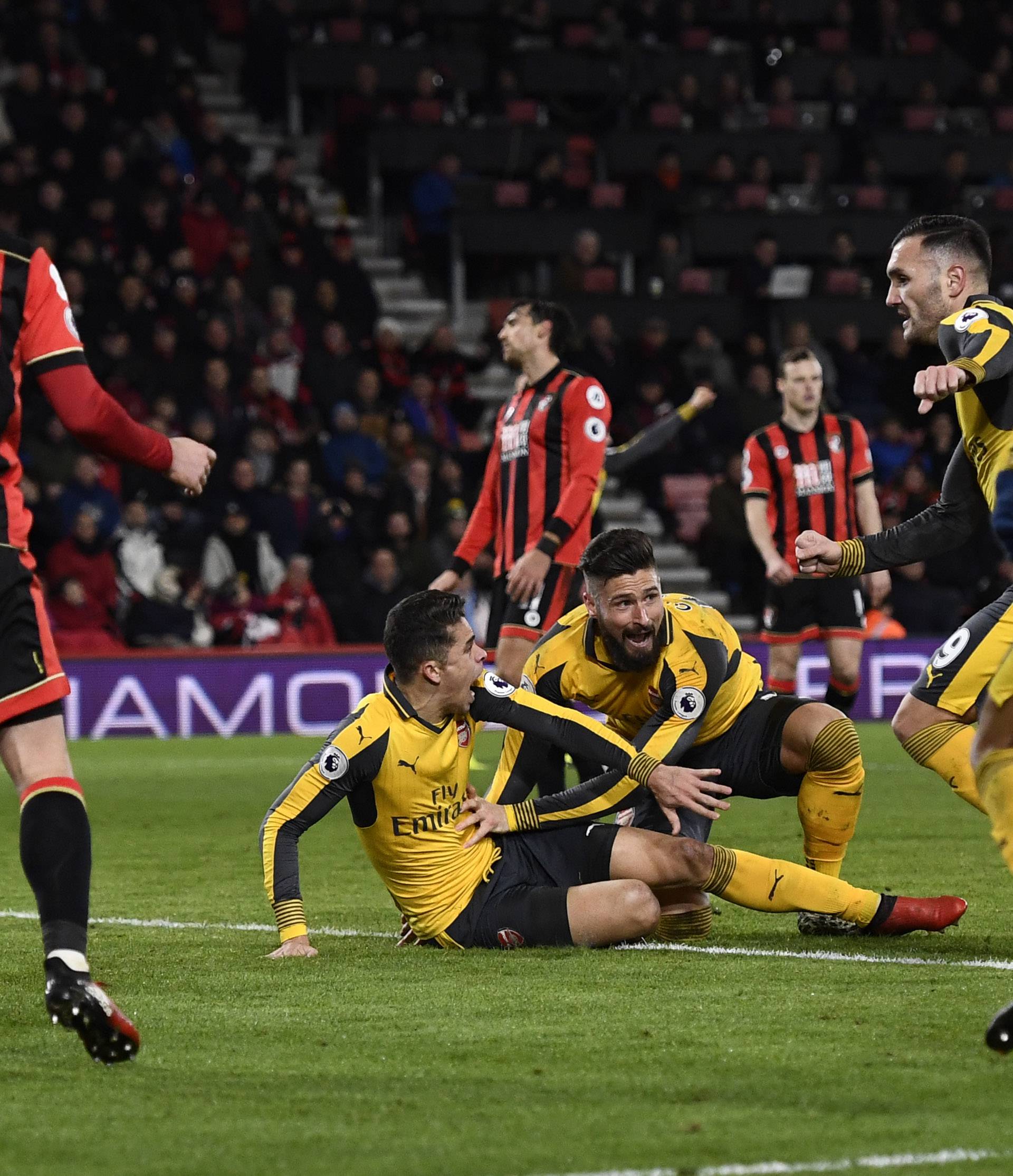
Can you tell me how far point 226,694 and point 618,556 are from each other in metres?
10.1

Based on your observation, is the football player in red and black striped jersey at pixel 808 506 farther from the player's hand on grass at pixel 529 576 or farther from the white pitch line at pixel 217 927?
the white pitch line at pixel 217 927

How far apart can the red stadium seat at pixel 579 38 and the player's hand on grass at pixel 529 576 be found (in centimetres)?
1546

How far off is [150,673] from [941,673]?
10.7 m

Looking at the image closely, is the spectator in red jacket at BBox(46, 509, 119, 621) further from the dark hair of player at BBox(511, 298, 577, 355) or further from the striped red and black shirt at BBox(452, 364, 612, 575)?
the dark hair of player at BBox(511, 298, 577, 355)

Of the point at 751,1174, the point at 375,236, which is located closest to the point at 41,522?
the point at 375,236

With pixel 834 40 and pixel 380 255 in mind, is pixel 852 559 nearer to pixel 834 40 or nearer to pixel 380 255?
pixel 380 255

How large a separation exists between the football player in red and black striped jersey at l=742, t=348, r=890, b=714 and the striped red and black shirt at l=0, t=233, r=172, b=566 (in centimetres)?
706

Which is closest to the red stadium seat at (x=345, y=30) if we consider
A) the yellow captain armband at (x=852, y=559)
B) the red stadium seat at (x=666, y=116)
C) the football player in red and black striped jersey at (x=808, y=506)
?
the red stadium seat at (x=666, y=116)

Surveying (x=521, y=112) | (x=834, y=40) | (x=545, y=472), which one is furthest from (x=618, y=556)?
(x=834, y=40)

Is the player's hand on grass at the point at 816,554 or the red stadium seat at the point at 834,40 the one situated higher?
the red stadium seat at the point at 834,40

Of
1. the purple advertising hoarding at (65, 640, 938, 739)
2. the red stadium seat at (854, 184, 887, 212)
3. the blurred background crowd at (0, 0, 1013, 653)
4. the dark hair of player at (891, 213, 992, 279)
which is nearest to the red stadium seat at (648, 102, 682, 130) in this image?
the blurred background crowd at (0, 0, 1013, 653)

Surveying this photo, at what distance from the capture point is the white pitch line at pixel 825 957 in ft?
17.7

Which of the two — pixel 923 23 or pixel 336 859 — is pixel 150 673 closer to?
pixel 336 859

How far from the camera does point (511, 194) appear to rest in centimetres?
2125
